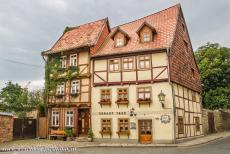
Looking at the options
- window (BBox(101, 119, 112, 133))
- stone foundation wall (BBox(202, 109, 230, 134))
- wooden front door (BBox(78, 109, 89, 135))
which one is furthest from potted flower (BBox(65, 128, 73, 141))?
stone foundation wall (BBox(202, 109, 230, 134))

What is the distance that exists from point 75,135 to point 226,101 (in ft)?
70.1

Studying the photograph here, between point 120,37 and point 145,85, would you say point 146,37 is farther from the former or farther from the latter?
point 145,85

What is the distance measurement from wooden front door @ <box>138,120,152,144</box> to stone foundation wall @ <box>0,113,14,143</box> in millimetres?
11607

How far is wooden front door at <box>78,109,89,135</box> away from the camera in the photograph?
86.2ft

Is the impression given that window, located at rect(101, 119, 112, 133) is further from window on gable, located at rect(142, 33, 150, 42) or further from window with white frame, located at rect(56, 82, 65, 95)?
window on gable, located at rect(142, 33, 150, 42)

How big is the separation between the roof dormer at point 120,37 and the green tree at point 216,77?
57.8ft

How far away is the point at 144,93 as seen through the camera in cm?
2361

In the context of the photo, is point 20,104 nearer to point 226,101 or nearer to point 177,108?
point 177,108

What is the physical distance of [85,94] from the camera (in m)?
26.2

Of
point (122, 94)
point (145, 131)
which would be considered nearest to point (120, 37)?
point (122, 94)

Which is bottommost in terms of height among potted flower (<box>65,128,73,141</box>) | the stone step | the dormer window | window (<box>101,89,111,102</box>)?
the stone step

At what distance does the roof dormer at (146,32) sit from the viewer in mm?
24906

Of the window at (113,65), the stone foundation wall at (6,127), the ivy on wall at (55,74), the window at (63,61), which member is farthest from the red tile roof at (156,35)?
the stone foundation wall at (6,127)

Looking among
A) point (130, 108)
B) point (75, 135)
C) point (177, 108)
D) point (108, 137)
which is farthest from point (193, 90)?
point (75, 135)
